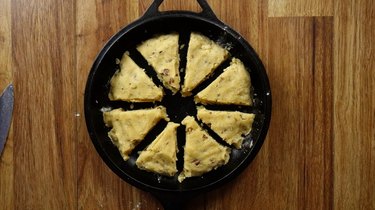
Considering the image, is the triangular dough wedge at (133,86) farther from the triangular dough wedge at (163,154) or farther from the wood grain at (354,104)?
the wood grain at (354,104)

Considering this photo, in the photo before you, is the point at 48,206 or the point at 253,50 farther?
the point at 48,206

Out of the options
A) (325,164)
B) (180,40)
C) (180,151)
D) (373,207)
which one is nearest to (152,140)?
(180,151)

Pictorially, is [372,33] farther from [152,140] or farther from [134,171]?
[134,171]

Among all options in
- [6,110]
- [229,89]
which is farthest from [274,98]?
[6,110]

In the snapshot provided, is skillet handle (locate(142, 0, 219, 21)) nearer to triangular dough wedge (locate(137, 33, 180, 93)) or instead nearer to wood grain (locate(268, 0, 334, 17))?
triangular dough wedge (locate(137, 33, 180, 93))

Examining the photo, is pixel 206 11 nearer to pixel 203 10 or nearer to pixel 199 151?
pixel 203 10

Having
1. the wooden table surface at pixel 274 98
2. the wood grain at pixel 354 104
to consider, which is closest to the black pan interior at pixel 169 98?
the wooden table surface at pixel 274 98

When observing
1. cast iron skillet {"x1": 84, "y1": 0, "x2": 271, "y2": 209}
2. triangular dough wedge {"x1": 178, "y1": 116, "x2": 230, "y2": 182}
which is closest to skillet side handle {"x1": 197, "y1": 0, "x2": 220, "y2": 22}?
cast iron skillet {"x1": 84, "y1": 0, "x2": 271, "y2": 209}
